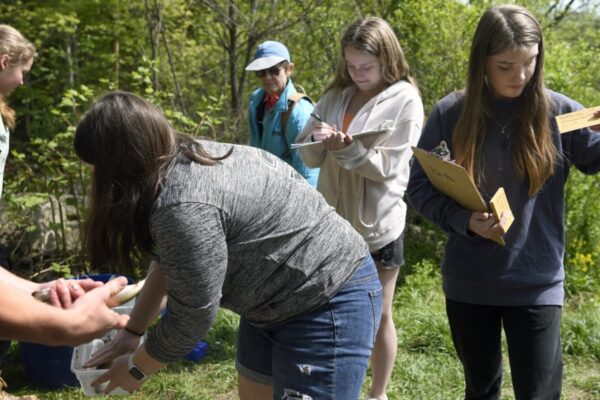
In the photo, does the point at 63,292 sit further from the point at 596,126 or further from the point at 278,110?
the point at 278,110

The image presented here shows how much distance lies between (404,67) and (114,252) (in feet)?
7.16

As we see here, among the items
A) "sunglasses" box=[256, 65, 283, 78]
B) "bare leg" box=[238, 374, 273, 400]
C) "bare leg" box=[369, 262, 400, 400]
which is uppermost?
"sunglasses" box=[256, 65, 283, 78]

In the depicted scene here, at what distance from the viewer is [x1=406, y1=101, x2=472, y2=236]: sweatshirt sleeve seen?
2.80 meters

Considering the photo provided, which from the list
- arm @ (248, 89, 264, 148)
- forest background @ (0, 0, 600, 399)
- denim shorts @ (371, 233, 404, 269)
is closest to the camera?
denim shorts @ (371, 233, 404, 269)

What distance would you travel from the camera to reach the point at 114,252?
213 cm

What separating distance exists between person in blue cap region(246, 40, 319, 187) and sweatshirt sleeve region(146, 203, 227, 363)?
93.2 inches

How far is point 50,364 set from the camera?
4219 mm

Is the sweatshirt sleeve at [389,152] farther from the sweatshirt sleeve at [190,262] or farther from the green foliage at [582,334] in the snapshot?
the green foliage at [582,334]

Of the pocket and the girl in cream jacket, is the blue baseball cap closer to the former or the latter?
the girl in cream jacket

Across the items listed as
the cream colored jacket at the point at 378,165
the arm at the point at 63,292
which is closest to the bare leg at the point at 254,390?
the arm at the point at 63,292

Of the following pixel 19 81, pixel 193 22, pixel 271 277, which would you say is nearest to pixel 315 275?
pixel 271 277

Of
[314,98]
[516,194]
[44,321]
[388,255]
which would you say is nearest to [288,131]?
[388,255]

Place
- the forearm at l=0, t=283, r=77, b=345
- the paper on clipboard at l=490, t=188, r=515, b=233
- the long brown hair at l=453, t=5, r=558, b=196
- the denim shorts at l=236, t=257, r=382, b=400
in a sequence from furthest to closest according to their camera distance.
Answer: the long brown hair at l=453, t=5, r=558, b=196 < the paper on clipboard at l=490, t=188, r=515, b=233 < the denim shorts at l=236, t=257, r=382, b=400 < the forearm at l=0, t=283, r=77, b=345

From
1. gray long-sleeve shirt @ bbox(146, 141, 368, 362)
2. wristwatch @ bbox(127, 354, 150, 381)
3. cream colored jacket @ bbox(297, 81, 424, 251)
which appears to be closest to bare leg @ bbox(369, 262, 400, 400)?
cream colored jacket @ bbox(297, 81, 424, 251)
